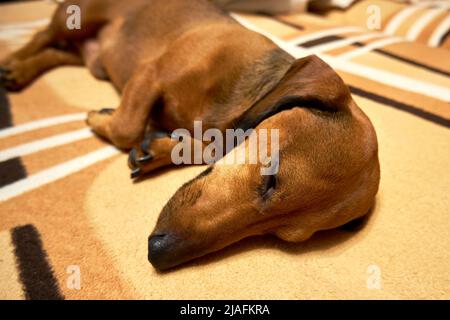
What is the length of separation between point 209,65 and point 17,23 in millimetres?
2510

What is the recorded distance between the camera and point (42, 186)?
5.70ft

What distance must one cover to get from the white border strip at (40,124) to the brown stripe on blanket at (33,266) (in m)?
0.75

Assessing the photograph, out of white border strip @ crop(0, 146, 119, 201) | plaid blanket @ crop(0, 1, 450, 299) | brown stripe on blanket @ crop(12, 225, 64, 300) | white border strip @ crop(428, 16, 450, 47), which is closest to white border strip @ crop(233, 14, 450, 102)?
plaid blanket @ crop(0, 1, 450, 299)

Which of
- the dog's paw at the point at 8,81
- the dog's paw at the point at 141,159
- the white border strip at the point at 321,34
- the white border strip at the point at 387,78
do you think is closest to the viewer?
the dog's paw at the point at 141,159

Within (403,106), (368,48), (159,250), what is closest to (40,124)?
(159,250)

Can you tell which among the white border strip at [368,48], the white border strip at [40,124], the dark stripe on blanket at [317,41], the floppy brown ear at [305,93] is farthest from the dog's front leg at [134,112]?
the white border strip at [368,48]

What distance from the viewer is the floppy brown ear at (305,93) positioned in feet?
4.83

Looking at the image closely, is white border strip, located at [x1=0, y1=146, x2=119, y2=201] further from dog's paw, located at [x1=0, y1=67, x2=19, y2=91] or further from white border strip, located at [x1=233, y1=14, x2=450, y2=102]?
white border strip, located at [x1=233, y1=14, x2=450, y2=102]

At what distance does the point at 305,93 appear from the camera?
1473mm

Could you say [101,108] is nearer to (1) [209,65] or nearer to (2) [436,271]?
(1) [209,65]

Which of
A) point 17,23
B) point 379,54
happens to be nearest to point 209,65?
point 379,54

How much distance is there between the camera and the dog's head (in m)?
1.34

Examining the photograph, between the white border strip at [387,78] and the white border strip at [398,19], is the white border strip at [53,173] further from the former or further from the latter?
the white border strip at [398,19]

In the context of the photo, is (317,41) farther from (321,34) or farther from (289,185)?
(289,185)
